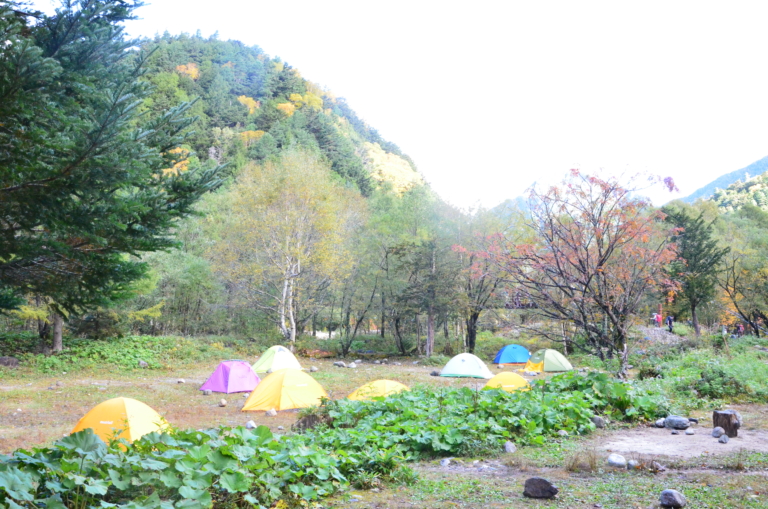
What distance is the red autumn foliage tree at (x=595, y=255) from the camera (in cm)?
729

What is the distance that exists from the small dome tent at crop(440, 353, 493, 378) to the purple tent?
256 inches

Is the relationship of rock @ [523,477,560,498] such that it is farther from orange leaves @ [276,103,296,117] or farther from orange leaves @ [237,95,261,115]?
orange leaves @ [237,95,261,115]

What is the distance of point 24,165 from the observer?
12.5 feet

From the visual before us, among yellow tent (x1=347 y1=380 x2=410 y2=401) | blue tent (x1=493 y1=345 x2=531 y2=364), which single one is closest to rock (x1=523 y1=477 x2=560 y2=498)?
yellow tent (x1=347 y1=380 x2=410 y2=401)

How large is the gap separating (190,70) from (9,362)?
208 feet

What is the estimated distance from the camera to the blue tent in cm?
2180

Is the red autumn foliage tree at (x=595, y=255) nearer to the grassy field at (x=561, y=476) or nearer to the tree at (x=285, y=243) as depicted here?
the grassy field at (x=561, y=476)

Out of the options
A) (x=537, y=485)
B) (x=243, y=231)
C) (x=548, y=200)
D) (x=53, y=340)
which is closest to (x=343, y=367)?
(x=243, y=231)

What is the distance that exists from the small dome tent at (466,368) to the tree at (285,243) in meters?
7.59

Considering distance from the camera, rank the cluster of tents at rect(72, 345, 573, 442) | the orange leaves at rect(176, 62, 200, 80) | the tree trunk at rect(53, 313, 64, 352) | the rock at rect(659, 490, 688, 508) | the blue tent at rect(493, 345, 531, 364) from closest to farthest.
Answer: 1. the rock at rect(659, 490, 688, 508)
2. the cluster of tents at rect(72, 345, 573, 442)
3. the tree trunk at rect(53, 313, 64, 352)
4. the blue tent at rect(493, 345, 531, 364)
5. the orange leaves at rect(176, 62, 200, 80)

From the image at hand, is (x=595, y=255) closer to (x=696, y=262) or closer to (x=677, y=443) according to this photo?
(x=677, y=443)

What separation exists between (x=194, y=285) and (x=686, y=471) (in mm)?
22494

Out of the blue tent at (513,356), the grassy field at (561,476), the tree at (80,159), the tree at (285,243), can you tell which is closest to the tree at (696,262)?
the blue tent at (513,356)

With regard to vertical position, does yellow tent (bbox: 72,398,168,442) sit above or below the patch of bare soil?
below
